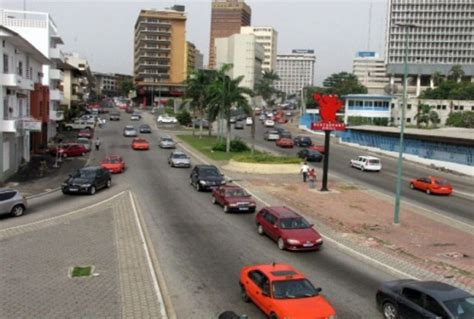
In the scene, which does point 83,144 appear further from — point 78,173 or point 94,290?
point 94,290

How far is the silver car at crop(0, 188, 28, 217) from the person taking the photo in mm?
26247

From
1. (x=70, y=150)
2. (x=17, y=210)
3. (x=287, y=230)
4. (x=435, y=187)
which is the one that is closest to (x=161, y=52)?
(x=70, y=150)

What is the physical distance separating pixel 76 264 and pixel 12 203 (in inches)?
Answer: 388

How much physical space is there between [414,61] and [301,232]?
18244 centimetres

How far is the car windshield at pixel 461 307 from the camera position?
12.0 meters

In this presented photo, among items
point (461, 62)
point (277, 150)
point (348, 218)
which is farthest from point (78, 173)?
point (461, 62)

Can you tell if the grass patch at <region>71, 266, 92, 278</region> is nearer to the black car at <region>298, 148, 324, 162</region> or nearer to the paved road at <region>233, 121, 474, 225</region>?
the paved road at <region>233, 121, 474, 225</region>

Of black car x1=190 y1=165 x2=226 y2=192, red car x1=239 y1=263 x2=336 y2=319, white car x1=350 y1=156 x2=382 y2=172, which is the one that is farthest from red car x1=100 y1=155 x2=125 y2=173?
red car x1=239 y1=263 x2=336 y2=319

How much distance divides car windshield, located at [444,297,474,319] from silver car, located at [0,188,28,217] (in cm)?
2118

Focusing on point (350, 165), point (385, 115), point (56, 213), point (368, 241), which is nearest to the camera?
point (368, 241)

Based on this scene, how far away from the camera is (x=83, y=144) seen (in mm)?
56281

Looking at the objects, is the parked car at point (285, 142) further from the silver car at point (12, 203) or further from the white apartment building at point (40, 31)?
the silver car at point (12, 203)

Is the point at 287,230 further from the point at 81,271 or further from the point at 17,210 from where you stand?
the point at 17,210

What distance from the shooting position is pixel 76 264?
18.6 meters
